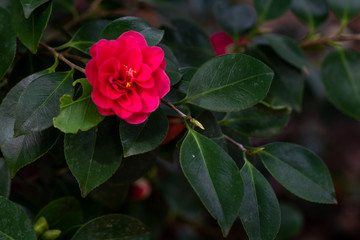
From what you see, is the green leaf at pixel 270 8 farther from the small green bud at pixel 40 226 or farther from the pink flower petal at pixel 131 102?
the small green bud at pixel 40 226

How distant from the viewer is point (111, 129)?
2.48 ft

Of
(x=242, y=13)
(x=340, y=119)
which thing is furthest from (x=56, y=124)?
(x=340, y=119)

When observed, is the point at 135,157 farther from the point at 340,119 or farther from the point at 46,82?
the point at 340,119

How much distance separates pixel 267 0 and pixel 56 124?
73 cm

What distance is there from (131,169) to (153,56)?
0.84 feet

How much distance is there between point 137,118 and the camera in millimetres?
677

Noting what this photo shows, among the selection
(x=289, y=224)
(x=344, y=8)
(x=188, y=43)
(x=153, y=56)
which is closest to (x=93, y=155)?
(x=153, y=56)

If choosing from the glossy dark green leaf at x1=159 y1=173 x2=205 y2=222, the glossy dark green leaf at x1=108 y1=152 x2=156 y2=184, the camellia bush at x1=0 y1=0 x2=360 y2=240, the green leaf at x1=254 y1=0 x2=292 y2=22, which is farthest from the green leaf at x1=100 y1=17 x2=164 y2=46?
the glossy dark green leaf at x1=159 y1=173 x2=205 y2=222

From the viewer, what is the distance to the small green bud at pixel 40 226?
828 mm

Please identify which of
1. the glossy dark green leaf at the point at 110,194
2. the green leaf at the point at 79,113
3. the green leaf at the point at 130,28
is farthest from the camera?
the glossy dark green leaf at the point at 110,194

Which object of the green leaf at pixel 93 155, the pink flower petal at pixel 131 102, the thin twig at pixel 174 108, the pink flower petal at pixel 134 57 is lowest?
the green leaf at pixel 93 155

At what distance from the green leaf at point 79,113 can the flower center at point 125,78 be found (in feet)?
0.15

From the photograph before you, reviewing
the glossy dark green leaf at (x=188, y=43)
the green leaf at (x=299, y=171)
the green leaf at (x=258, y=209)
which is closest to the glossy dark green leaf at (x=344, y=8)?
the glossy dark green leaf at (x=188, y=43)

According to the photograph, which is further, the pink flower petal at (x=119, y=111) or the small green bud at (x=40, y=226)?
the small green bud at (x=40, y=226)
